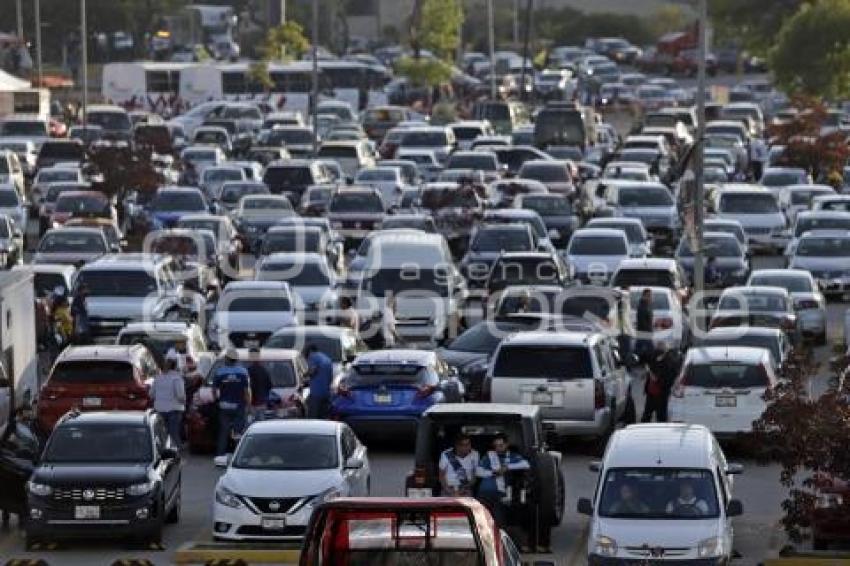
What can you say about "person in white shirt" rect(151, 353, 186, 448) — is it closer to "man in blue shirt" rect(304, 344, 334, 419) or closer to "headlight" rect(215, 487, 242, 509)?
"man in blue shirt" rect(304, 344, 334, 419)

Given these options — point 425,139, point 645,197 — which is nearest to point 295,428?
point 645,197

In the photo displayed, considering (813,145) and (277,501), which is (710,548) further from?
(813,145)

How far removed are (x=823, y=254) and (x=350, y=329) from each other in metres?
14.0

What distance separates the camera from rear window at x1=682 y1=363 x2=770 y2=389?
34.6 m

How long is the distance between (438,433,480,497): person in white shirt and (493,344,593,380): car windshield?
22.9 feet

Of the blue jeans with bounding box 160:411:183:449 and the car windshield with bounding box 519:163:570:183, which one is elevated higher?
the blue jeans with bounding box 160:411:183:449

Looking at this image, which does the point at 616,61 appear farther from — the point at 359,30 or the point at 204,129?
the point at 204,129

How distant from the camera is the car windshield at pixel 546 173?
70.1 meters

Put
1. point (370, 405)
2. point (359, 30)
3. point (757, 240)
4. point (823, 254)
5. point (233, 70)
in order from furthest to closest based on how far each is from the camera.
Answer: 1. point (359, 30)
2. point (233, 70)
3. point (757, 240)
4. point (823, 254)
5. point (370, 405)

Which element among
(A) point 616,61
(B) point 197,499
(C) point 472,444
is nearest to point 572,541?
(C) point 472,444

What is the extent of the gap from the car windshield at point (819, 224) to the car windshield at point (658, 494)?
94.4 ft

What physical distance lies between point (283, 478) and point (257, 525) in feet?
1.97

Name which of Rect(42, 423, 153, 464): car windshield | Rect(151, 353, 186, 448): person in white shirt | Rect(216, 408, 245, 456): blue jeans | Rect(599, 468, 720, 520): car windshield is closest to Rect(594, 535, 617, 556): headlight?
Rect(599, 468, 720, 520): car windshield

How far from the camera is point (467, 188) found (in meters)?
64.5
